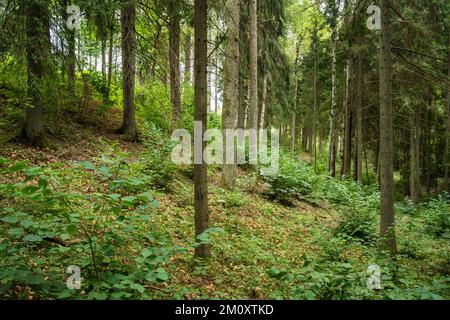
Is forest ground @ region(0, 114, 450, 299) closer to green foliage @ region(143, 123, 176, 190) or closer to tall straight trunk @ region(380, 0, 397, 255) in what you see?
green foliage @ region(143, 123, 176, 190)

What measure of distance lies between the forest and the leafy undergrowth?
0.04 m

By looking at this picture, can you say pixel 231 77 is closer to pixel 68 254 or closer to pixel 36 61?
pixel 36 61

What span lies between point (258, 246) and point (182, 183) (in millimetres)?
3785

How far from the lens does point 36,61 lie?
337 inches

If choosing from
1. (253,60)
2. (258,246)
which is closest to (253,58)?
(253,60)

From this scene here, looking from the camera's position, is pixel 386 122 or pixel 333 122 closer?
pixel 386 122

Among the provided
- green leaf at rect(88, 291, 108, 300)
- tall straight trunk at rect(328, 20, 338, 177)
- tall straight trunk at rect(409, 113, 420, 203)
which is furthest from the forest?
tall straight trunk at rect(328, 20, 338, 177)

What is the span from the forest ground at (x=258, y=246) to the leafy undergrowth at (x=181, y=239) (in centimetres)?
3

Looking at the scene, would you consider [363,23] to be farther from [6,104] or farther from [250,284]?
[6,104]

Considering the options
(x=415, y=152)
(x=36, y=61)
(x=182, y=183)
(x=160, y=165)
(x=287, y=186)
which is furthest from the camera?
(x=415, y=152)

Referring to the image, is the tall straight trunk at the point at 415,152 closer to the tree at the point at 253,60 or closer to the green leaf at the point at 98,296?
the tree at the point at 253,60

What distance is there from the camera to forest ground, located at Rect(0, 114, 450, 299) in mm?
4418

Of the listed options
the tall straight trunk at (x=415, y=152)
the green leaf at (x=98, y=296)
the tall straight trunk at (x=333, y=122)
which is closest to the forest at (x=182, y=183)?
the green leaf at (x=98, y=296)

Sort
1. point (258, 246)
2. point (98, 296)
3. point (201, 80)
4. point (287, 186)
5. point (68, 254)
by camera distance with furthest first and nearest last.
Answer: point (287, 186)
point (258, 246)
point (201, 80)
point (68, 254)
point (98, 296)
